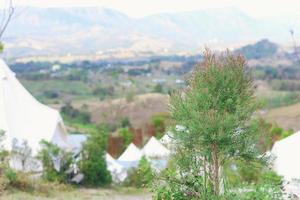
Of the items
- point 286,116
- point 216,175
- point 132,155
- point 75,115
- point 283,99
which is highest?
point 216,175

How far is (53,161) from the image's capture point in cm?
1641

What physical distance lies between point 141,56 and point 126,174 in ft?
448

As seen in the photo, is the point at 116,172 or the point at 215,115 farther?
the point at 116,172

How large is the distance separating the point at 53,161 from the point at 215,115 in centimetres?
1088

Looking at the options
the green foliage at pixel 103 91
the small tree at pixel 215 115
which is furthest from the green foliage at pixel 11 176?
the green foliage at pixel 103 91

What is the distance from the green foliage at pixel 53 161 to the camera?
1614cm

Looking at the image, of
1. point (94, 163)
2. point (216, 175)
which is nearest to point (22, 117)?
point (94, 163)

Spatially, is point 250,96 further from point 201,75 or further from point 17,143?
point 17,143

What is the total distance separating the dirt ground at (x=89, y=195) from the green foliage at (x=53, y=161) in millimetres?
964

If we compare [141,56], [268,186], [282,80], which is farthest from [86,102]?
[141,56]

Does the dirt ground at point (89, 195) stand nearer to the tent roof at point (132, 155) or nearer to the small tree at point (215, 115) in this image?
the small tree at point (215, 115)

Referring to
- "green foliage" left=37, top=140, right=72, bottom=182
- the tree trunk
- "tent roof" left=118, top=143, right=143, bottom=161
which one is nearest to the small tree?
the tree trunk

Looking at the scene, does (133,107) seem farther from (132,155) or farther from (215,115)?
(215,115)

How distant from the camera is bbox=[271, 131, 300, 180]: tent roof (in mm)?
16250
